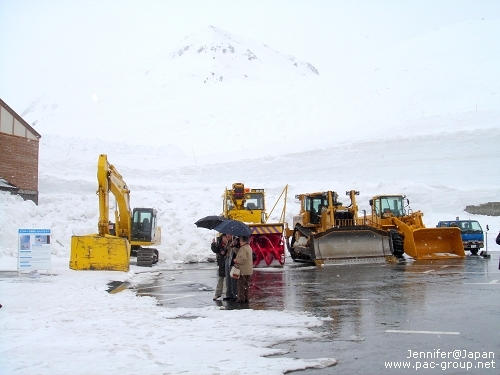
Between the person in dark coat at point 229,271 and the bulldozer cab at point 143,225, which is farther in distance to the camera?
the bulldozer cab at point 143,225

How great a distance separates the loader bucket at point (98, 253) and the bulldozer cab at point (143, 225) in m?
5.41

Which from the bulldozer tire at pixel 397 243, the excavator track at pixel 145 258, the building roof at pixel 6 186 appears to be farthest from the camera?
the building roof at pixel 6 186

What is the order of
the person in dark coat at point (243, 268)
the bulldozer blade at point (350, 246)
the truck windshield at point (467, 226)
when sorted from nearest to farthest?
the person in dark coat at point (243, 268) → the bulldozer blade at point (350, 246) → the truck windshield at point (467, 226)

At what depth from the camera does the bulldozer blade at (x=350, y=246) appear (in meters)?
19.8

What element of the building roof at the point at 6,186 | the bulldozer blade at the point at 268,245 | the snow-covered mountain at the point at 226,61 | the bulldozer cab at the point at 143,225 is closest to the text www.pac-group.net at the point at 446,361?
the bulldozer blade at the point at 268,245

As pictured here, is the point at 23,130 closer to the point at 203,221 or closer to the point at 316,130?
the point at 203,221

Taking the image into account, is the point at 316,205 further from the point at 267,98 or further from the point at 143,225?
the point at 267,98

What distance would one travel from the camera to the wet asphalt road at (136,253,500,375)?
6.72 metres

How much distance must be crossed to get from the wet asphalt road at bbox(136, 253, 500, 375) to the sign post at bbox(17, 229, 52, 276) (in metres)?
2.90

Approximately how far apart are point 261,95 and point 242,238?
64039mm

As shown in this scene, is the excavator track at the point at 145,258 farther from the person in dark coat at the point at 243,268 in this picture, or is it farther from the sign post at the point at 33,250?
the person in dark coat at the point at 243,268

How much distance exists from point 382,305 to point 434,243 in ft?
41.0

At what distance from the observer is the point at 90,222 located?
25562 millimetres

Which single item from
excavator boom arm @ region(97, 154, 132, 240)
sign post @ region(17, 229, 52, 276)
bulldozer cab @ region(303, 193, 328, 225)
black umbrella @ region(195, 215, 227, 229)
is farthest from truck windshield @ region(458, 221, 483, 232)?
sign post @ region(17, 229, 52, 276)
